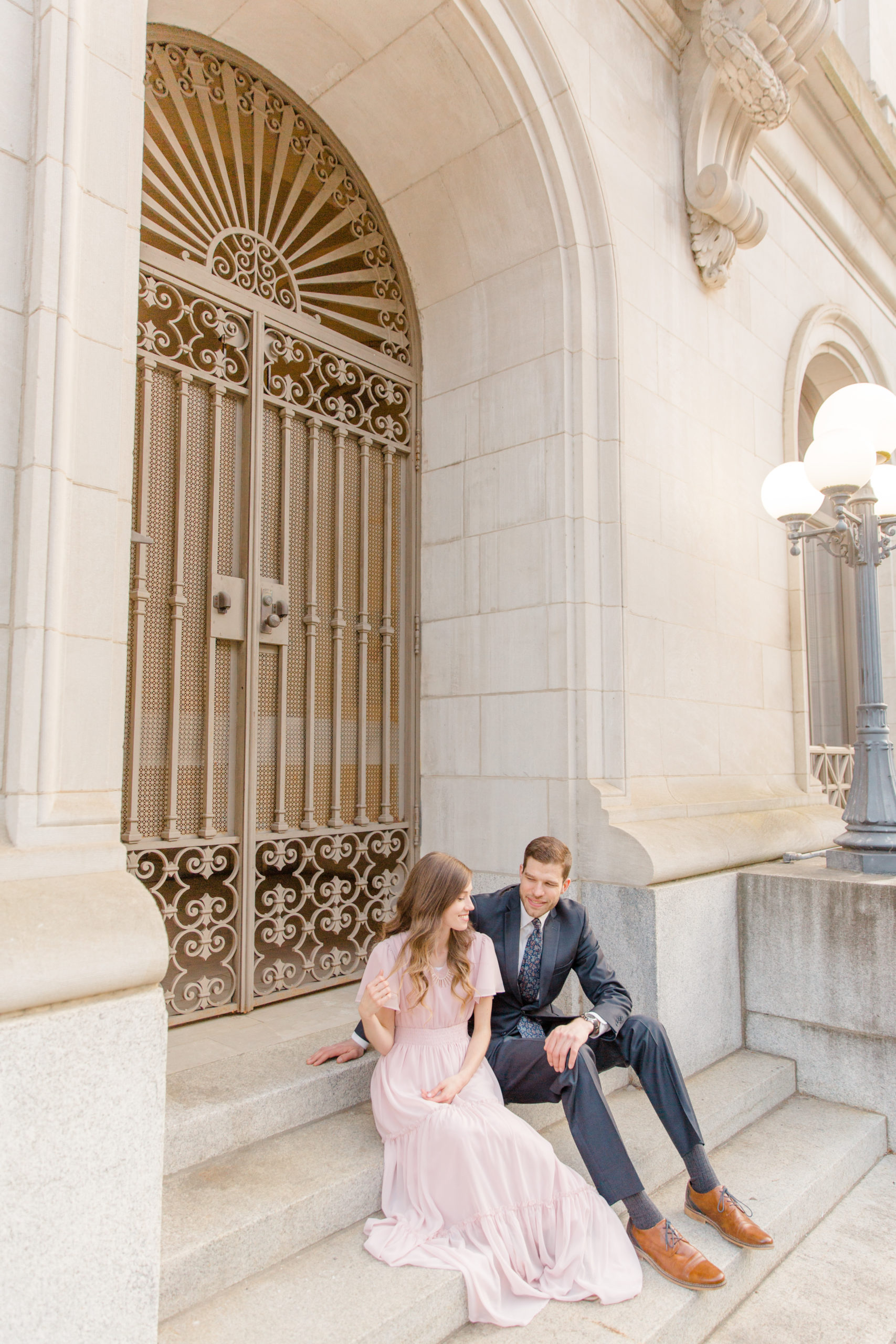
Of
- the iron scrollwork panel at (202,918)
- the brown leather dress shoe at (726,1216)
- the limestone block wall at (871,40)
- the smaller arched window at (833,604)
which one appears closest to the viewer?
the brown leather dress shoe at (726,1216)

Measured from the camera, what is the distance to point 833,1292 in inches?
129

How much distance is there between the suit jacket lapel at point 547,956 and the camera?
143 inches

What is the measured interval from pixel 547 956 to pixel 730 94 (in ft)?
17.4

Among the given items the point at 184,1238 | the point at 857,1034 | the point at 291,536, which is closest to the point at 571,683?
the point at 291,536

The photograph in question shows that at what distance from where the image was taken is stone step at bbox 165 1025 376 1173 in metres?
3.02

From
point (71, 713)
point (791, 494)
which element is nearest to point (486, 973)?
point (71, 713)

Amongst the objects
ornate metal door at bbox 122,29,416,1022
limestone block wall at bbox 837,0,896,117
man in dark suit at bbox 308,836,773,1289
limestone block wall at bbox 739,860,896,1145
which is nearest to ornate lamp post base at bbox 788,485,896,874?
limestone block wall at bbox 739,860,896,1145

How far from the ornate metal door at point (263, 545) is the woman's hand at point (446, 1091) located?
1239 millimetres

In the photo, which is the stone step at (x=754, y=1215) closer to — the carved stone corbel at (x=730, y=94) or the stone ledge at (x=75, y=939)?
the stone ledge at (x=75, y=939)

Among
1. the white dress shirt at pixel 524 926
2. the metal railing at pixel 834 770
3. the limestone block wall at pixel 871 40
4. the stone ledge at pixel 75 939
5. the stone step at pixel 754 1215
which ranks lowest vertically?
the stone step at pixel 754 1215

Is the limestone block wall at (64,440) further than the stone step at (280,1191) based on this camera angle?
No

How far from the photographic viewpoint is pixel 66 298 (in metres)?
2.47

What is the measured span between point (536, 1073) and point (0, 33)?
3.68 meters

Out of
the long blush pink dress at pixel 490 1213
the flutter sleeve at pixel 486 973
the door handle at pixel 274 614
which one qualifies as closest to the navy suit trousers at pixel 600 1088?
the long blush pink dress at pixel 490 1213
